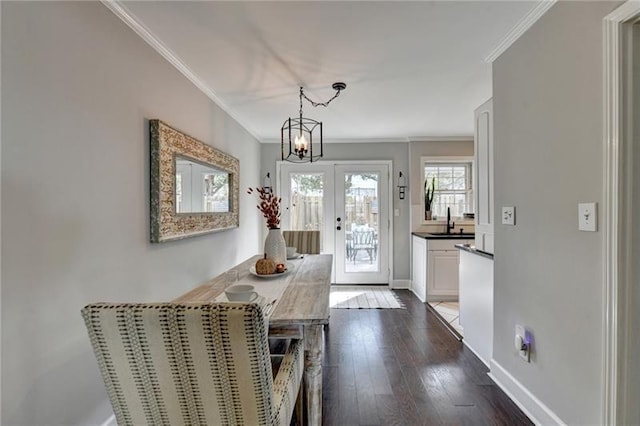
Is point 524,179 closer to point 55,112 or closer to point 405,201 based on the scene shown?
point 55,112

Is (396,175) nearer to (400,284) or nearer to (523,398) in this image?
(400,284)

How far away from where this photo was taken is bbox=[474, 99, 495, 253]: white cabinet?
2350 millimetres

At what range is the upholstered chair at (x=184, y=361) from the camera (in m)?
0.86

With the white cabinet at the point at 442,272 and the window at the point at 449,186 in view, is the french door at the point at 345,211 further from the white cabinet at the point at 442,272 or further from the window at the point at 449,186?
the white cabinet at the point at 442,272

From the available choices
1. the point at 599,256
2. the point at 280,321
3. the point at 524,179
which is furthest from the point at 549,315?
the point at 280,321

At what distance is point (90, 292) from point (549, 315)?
92.3 inches

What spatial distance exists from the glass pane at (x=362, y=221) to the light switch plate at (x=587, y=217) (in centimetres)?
334

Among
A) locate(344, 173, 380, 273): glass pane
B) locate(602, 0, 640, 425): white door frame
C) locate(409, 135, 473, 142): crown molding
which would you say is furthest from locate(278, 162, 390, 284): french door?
locate(602, 0, 640, 425): white door frame

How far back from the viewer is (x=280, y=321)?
Answer: 1.28 metres

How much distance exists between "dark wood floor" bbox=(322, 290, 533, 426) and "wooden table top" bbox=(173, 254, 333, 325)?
2.53ft

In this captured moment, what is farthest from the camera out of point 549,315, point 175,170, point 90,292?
point 175,170

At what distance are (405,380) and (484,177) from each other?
65.9 inches

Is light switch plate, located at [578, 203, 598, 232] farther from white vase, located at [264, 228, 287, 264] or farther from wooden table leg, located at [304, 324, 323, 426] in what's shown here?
white vase, located at [264, 228, 287, 264]

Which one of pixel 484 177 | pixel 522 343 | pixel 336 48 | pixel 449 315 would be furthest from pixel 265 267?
pixel 449 315
